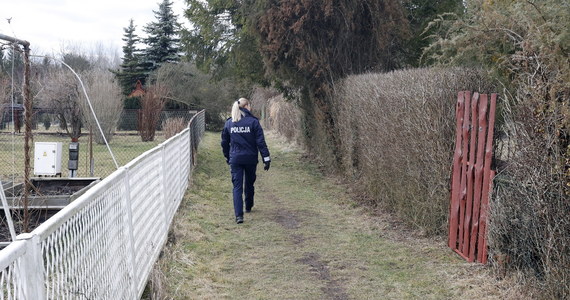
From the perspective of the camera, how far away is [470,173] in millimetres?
5809

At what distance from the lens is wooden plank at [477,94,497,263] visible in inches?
207

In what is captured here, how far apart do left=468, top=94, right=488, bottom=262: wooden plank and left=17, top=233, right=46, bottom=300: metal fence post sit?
419cm

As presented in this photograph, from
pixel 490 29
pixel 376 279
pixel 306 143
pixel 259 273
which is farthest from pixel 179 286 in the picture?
pixel 306 143

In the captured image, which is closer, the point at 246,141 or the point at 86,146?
the point at 246,141

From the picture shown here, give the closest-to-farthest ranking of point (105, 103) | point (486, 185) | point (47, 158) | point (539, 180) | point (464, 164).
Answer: point (539, 180) → point (486, 185) → point (464, 164) → point (47, 158) → point (105, 103)

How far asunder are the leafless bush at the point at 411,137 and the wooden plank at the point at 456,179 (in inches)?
10.0

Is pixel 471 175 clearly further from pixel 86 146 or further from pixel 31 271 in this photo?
pixel 86 146

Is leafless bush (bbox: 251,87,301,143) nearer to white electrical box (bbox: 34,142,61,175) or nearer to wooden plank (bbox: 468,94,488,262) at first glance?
white electrical box (bbox: 34,142,61,175)

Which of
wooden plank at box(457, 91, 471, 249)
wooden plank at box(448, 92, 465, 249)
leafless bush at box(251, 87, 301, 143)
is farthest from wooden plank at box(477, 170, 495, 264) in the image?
leafless bush at box(251, 87, 301, 143)

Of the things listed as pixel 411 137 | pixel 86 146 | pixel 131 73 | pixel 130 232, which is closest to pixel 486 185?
pixel 411 137

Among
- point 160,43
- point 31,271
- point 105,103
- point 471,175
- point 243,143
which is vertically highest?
point 160,43

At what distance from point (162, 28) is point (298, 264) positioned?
133ft

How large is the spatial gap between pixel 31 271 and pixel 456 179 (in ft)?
15.6

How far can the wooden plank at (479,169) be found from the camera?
5.43 m
